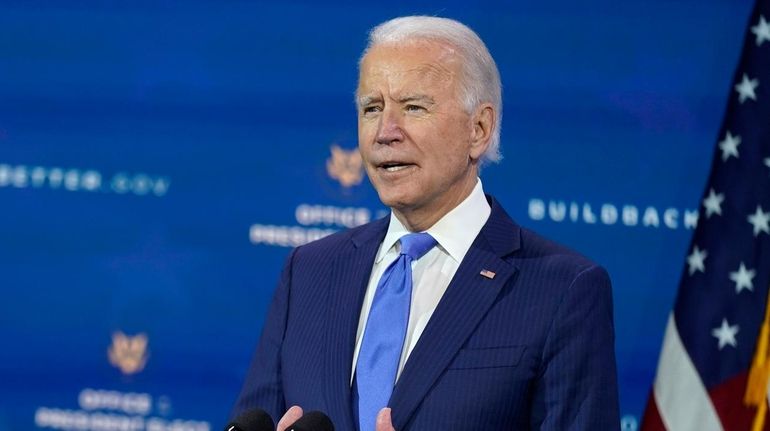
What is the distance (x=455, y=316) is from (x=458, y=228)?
0.19 metres

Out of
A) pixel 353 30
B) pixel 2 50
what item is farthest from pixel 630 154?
pixel 2 50

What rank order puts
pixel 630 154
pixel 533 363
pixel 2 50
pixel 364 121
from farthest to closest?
pixel 2 50, pixel 630 154, pixel 364 121, pixel 533 363

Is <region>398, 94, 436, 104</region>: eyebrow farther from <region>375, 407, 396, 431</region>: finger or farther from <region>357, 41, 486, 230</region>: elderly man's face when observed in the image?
<region>375, 407, 396, 431</region>: finger

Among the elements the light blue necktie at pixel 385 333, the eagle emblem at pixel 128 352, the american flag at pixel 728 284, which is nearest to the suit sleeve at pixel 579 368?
the light blue necktie at pixel 385 333

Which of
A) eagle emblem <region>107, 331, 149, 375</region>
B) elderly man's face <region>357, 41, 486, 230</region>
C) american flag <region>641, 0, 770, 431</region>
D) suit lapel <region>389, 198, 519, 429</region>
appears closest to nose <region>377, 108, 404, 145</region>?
elderly man's face <region>357, 41, 486, 230</region>

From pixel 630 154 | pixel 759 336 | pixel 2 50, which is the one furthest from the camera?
pixel 2 50

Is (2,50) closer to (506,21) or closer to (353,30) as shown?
(353,30)

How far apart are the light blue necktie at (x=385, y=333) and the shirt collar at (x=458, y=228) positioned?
0.02m

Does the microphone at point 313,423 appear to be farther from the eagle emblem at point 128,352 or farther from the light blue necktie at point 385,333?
the eagle emblem at point 128,352

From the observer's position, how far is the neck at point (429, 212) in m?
2.06

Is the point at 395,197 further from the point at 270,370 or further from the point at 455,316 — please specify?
the point at 270,370

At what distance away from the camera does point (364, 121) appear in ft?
6.72

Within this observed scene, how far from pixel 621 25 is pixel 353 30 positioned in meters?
0.81

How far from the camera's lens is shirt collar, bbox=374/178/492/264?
2.04 metres
